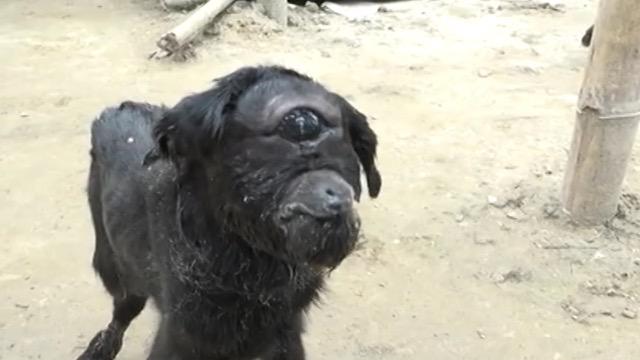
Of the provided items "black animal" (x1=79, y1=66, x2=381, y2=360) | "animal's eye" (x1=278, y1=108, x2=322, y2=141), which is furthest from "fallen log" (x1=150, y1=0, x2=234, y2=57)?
"animal's eye" (x1=278, y1=108, x2=322, y2=141)

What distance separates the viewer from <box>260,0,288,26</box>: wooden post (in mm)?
7707

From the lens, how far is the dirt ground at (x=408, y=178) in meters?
3.95

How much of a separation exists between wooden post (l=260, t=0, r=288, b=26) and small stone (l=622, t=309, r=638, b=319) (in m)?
4.41

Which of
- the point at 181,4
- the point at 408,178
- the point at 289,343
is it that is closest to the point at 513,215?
the point at 408,178

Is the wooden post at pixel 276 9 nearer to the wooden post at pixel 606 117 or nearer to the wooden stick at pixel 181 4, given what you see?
the wooden stick at pixel 181 4

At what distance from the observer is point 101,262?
359cm

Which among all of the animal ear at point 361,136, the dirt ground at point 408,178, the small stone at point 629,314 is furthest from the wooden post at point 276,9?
the animal ear at point 361,136

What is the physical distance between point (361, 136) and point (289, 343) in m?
0.75

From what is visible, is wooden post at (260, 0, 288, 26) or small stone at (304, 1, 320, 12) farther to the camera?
small stone at (304, 1, 320, 12)

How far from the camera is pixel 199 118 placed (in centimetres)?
238

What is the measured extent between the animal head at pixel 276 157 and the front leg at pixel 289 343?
50cm

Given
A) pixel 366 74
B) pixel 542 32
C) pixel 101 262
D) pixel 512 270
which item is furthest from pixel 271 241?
pixel 542 32

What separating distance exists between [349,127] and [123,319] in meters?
1.61

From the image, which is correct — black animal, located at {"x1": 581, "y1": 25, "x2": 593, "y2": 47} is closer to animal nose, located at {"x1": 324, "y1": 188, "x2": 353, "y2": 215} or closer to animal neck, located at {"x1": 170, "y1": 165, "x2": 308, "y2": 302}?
animal neck, located at {"x1": 170, "y1": 165, "x2": 308, "y2": 302}
